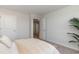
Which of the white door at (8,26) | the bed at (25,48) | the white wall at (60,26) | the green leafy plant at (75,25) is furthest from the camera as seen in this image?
the green leafy plant at (75,25)

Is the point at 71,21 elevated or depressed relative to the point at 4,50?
elevated

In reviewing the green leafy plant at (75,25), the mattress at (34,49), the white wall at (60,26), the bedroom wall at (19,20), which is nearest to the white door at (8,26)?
the bedroom wall at (19,20)

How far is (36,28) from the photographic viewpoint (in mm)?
1700

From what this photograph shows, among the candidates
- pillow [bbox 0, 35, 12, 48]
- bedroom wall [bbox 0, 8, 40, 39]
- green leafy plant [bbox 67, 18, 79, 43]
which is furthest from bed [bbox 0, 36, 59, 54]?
green leafy plant [bbox 67, 18, 79, 43]

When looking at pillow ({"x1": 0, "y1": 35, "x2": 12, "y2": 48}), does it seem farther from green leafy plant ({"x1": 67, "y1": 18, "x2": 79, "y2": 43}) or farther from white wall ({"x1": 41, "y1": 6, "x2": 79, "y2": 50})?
green leafy plant ({"x1": 67, "y1": 18, "x2": 79, "y2": 43})

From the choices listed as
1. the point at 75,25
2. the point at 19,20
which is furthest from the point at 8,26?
the point at 75,25

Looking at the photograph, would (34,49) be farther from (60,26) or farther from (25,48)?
(60,26)

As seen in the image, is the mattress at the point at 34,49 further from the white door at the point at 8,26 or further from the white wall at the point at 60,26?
the white wall at the point at 60,26

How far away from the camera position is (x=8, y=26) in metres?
1.57

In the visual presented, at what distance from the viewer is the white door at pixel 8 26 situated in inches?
61.6

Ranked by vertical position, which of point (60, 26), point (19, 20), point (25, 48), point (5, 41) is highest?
point (19, 20)
